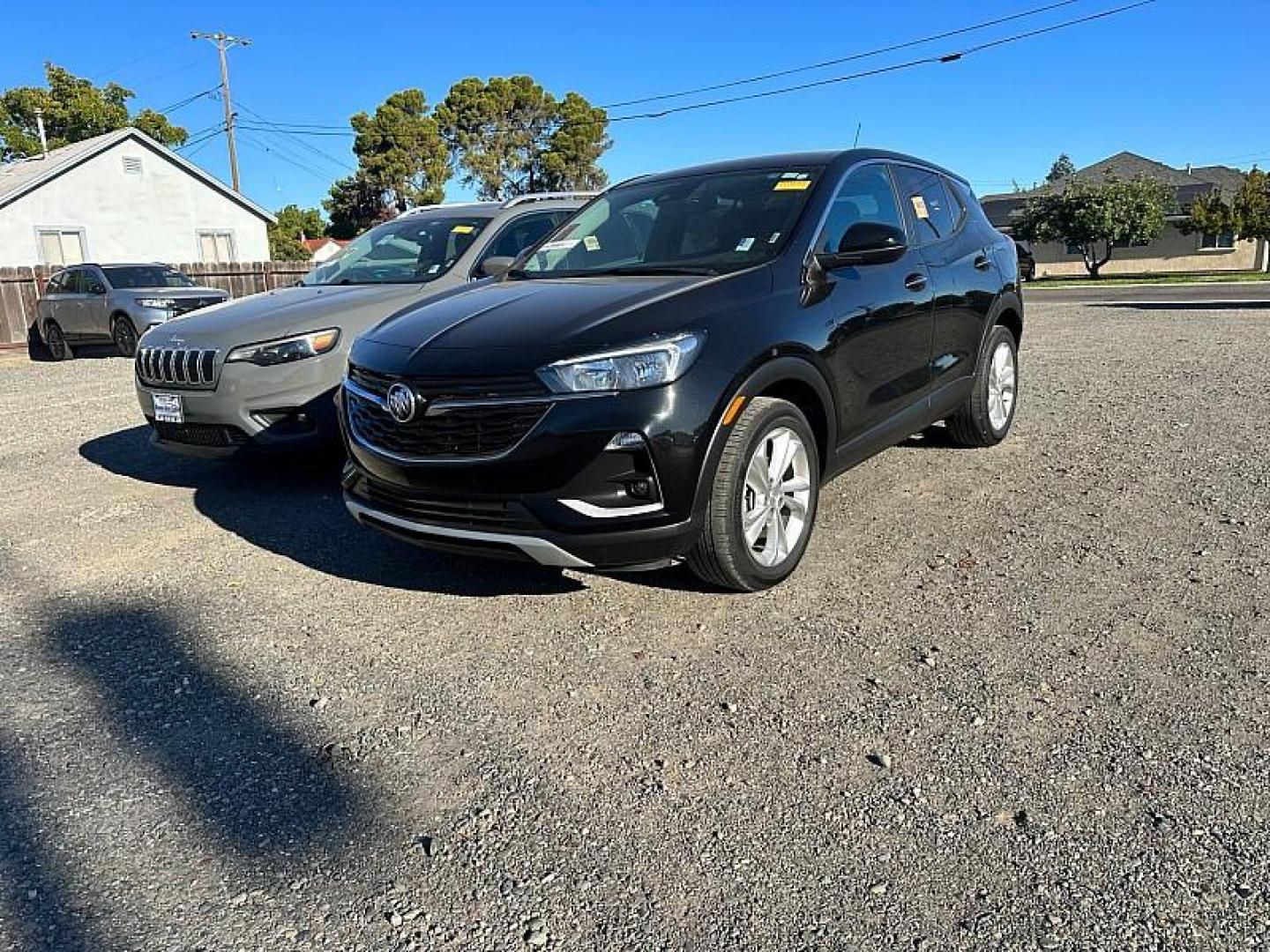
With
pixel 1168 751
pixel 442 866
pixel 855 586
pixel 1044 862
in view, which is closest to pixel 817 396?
pixel 855 586

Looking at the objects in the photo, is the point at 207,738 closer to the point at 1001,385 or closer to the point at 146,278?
the point at 1001,385

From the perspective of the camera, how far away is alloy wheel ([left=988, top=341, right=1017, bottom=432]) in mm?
6031

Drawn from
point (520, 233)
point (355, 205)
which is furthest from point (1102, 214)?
point (520, 233)

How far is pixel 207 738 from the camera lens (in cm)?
294

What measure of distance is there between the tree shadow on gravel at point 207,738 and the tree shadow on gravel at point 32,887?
1.07ft

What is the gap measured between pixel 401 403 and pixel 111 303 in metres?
14.4

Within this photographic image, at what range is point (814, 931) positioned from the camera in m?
2.05

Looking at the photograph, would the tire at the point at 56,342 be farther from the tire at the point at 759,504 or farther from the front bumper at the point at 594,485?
the tire at the point at 759,504

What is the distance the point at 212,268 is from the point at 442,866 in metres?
25.0

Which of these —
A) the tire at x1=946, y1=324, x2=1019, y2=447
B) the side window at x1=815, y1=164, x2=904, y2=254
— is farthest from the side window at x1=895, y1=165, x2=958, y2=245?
the tire at x1=946, y1=324, x2=1019, y2=447

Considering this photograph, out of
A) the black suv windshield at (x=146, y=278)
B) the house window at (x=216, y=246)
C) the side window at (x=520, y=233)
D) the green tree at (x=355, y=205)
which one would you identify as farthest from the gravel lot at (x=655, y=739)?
the green tree at (x=355, y=205)

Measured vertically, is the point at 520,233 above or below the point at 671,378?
above

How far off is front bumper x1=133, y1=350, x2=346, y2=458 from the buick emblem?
1.87 metres

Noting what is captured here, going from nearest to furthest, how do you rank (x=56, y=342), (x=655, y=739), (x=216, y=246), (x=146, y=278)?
(x=655, y=739), (x=146, y=278), (x=56, y=342), (x=216, y=246)
